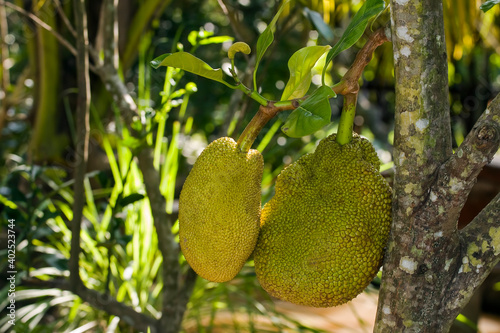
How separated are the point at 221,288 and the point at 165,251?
351mm

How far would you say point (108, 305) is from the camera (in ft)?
2.89

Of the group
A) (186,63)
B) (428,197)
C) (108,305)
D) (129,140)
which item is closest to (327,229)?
(428,197)

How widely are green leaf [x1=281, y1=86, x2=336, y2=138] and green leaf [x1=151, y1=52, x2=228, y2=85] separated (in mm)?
74

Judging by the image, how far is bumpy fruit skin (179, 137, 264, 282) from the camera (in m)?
0.46

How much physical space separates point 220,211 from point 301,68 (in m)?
0.16

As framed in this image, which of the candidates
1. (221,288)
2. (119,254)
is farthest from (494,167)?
(119,254)

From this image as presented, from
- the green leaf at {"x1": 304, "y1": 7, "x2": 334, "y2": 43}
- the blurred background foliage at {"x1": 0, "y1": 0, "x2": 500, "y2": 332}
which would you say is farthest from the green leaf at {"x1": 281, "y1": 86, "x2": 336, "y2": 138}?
the green leaf at {"x1": 304, "y1": 7, "x2": 334, "y2": 43}

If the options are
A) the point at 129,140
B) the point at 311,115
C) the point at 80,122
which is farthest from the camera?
the point at 80,122

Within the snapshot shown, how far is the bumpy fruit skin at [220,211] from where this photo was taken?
18.3 inches

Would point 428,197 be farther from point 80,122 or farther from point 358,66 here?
point 80,122

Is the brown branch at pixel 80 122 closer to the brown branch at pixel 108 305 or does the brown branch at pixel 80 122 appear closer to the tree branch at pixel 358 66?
the brown branch at pixel 108 305

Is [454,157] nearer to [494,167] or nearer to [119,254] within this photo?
[494,167]

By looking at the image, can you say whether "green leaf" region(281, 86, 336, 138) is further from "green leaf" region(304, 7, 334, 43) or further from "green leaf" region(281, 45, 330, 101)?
"green leaf" region(304, 7, 334, 43)

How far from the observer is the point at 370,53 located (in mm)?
463
